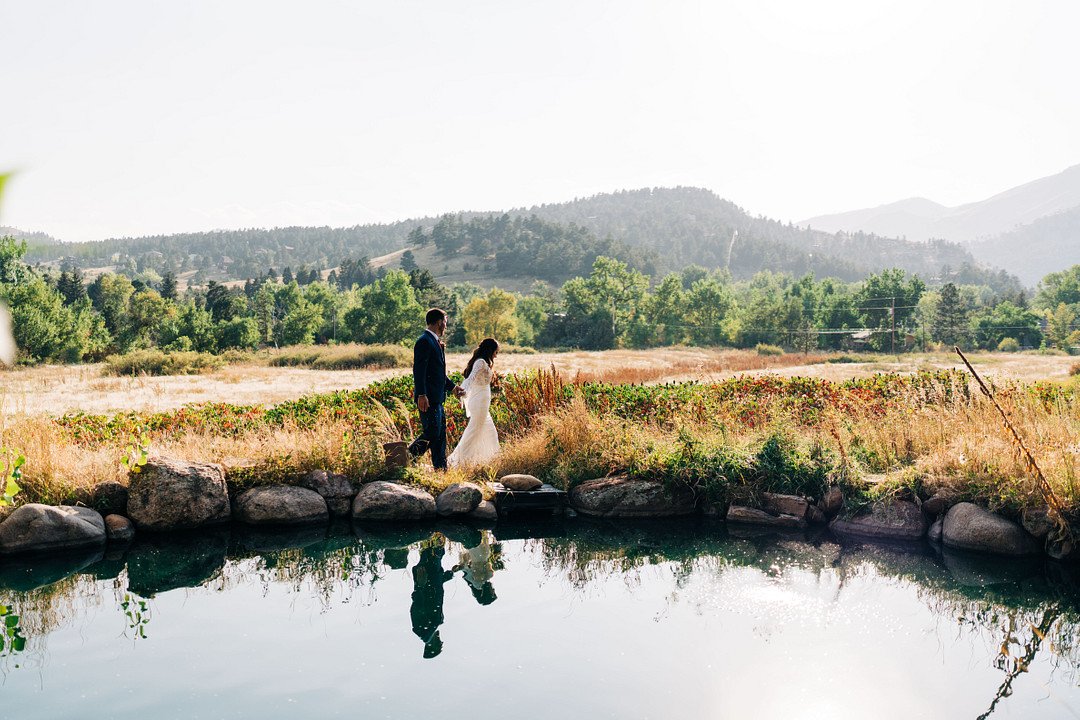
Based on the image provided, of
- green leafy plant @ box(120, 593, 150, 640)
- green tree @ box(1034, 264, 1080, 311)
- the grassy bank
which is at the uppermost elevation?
green tree @ box(1034, 264, 1080, 311)

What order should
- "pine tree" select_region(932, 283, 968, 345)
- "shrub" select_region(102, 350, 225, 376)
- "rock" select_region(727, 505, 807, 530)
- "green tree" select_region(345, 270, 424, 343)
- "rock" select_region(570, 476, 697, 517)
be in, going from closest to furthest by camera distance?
"rock" select_region(727, 505, 807, 530) → "rock" select_region(570, 476, 697, 517) → "shrub" select_region(102, 350, 225, 376) → "green tree" select_region(345, 270, 424, 343) → "pine tree" select_region(932, 283, 968, 345)

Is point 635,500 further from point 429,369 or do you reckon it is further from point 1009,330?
point 1009,330

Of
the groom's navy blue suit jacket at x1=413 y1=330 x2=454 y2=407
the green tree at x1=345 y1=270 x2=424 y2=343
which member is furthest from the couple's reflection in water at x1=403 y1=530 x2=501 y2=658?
the green tree at x1=345 y1=270 x2=424 y2=343

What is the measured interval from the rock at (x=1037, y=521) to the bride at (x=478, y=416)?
5.87 m

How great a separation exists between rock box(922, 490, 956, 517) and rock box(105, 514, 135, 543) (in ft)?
27.1

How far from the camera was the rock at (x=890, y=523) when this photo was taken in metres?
8.62

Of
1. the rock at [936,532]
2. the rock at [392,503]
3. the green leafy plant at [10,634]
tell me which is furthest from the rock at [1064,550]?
the green leafy plant at [10,634]

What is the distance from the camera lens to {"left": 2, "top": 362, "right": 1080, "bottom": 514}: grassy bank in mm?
8633

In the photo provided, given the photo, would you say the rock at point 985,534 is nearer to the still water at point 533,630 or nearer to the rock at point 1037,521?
the rock at point 1037,521

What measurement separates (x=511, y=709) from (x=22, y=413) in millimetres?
7260

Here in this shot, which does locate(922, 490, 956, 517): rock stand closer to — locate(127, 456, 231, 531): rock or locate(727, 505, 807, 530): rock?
locate(727, 505, 807, 530): rock

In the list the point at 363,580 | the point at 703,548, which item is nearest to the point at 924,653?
the point at 703,548

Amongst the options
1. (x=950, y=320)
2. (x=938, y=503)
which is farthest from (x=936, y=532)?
(x=950, y=320)

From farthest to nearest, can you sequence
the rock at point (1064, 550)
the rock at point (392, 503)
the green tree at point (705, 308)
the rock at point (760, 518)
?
the green tree at point (705, 308) → the rock at point (392, 503) → the rock at point (760, 518) → the rock at point (1064, 550)
